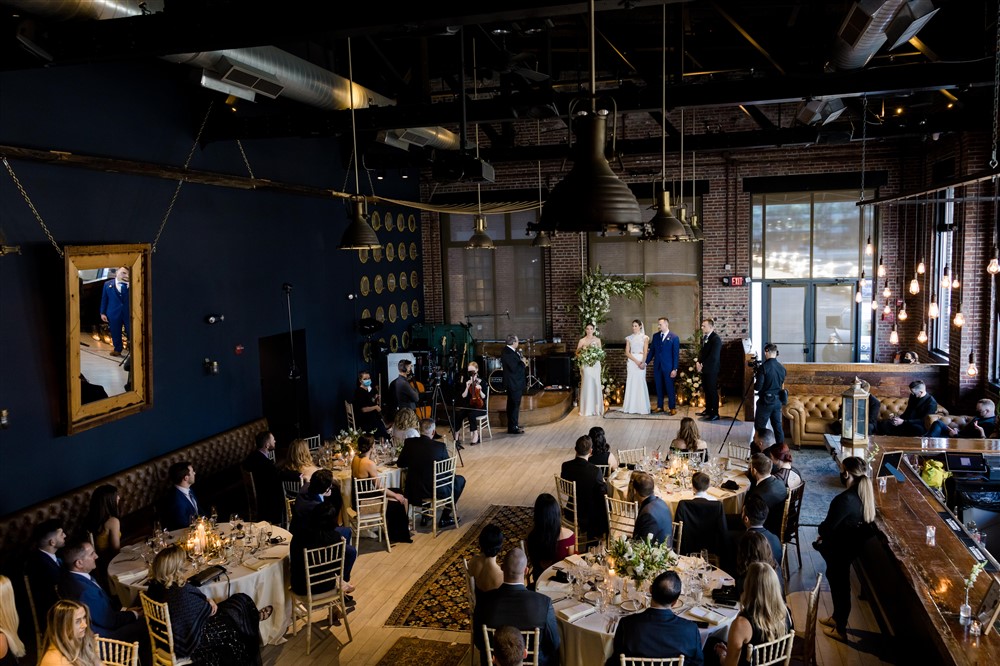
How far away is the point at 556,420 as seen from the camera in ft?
46.1

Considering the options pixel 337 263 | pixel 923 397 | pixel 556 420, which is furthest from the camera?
pixel 556 420

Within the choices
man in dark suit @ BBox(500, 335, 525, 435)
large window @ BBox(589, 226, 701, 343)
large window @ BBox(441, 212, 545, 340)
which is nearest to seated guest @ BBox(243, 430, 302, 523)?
man in dark suit @ BBox(500, 335, 525, 435)

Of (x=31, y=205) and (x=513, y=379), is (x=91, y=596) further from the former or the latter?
(x=513, y=379)

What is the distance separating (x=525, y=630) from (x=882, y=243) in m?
13.0

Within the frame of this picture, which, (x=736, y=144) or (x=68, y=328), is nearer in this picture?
(x=68, y=328)

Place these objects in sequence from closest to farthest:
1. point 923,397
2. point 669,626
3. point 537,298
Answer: point 669,626
point 923,397
point 537,298

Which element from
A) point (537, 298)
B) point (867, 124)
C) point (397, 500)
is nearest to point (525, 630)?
point (397, 500)

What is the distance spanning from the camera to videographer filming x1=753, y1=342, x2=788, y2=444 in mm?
10766

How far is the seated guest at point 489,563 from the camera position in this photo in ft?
17.2

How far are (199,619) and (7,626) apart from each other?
1.19m

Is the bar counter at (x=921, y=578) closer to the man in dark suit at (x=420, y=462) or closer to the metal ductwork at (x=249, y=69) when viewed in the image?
the man in dark suit at (x=420, y=462)

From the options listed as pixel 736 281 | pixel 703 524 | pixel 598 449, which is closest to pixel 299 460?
pixel 598 449

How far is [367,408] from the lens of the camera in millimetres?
11195

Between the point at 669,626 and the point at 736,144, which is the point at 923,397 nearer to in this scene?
the point at 736,144
